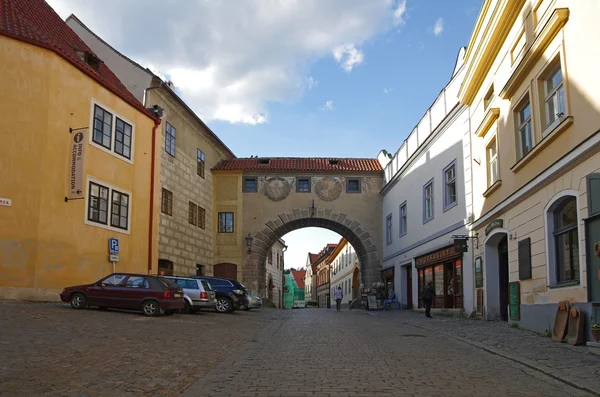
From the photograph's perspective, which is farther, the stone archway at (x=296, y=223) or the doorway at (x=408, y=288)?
the stone archway at (x=296, y=223)

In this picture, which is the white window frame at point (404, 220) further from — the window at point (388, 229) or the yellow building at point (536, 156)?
the yellow building at point (536, 156)

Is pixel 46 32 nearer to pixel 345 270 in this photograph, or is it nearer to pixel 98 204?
pixel 98 204

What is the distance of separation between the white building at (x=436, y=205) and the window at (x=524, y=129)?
506 cm

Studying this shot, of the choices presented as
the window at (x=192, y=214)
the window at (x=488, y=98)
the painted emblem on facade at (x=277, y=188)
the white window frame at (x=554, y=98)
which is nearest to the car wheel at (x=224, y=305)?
the window at (x=192, y=214)

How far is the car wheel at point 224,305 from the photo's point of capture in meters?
25.0

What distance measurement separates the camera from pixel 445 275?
24422 mm

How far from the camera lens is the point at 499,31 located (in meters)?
17.3

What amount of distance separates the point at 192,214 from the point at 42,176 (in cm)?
1442

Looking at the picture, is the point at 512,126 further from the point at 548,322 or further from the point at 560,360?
the point at 560,360

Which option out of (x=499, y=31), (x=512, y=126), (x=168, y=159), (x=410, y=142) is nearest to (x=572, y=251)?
(x=512, y=126)

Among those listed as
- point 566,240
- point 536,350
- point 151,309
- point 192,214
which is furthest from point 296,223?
point 536,350

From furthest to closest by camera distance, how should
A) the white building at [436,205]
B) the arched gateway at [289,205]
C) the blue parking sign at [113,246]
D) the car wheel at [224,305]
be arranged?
the arched gateway at [289,205] → the car wheel at [224,305] → the blue parking sign at [113,246] → the white building at [436,205]

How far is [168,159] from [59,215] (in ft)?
34.6

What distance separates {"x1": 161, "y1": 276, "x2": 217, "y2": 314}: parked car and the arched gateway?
14715mm
